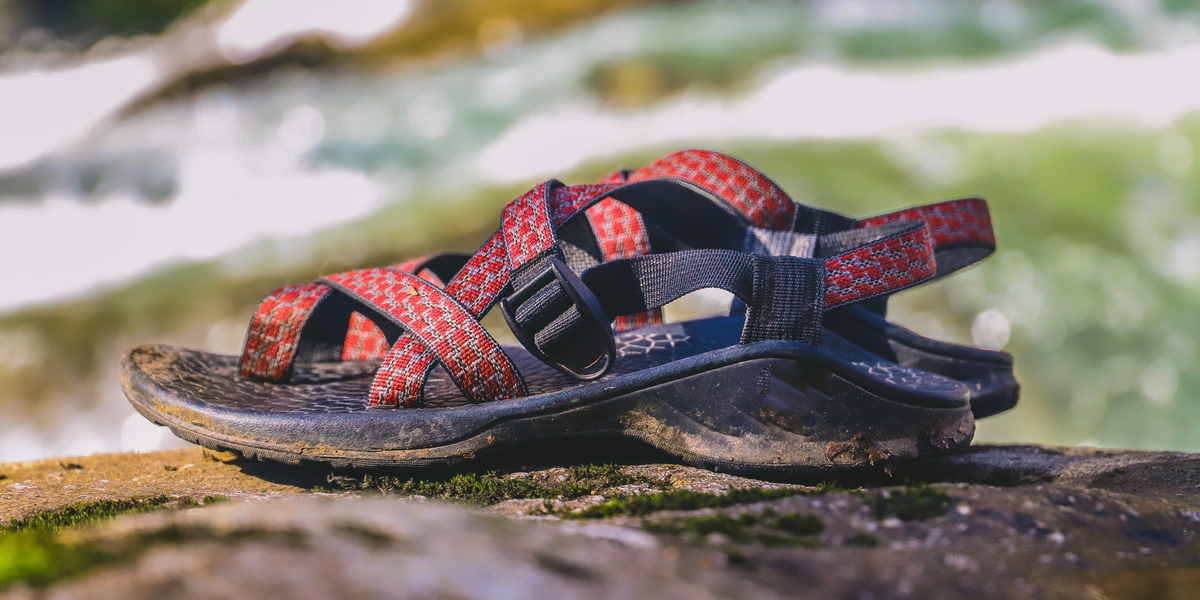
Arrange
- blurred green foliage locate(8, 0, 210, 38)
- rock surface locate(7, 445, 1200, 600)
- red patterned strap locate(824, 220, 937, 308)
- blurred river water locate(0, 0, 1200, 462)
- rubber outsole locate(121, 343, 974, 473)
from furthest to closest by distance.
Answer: blurred green foliage locate(8, 0, 210, 38) → blurred river water locate(0, 0, 1200, 462) → red patterned strap locate(824, 220, 937, 308) → rubber outsole locate(121, 343, 974, 473) → rock surface locate(7, 445, 1200, 600)

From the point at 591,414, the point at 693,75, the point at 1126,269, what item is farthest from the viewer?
the point at 693,75

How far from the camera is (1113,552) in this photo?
0.79 m

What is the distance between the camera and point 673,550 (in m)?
0.67

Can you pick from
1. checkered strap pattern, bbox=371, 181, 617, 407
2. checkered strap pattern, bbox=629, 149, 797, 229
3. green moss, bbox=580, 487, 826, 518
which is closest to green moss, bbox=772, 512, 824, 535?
green moss, bbox=580, 487, 826, 518

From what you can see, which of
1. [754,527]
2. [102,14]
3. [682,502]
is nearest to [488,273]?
[682,502]

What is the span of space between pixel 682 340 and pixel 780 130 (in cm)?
423

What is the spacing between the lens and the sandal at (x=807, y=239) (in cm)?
157

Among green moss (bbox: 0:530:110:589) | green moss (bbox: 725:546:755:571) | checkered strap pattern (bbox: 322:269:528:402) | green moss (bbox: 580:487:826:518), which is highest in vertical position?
checkered strap pattern (bbox: 322:269:528:402)

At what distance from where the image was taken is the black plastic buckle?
47.5 inches

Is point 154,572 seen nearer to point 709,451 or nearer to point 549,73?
point 709,451

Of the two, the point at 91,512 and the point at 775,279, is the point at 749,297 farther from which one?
the point at 91,512

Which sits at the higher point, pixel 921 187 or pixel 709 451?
pixel 921 187

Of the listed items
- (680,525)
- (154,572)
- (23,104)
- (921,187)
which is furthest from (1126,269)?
(23,104)

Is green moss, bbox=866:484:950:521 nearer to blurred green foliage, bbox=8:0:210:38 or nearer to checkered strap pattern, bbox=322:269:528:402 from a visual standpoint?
checkered strap pattern, bbox=322:269:528:402
